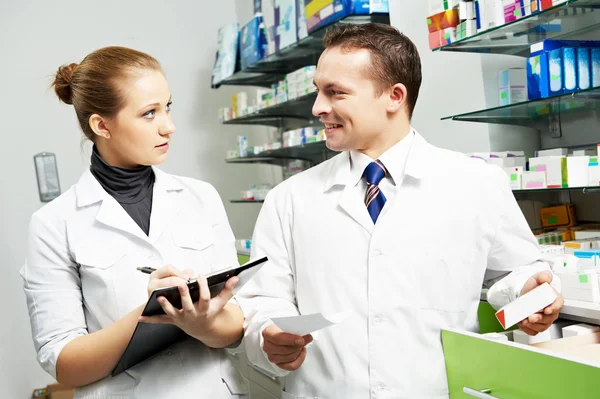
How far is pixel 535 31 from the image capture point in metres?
2.33

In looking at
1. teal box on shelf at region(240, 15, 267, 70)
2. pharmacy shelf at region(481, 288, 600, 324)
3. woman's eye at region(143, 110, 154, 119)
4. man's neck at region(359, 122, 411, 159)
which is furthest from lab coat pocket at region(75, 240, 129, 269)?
teal box on shelf at region(240, 15, 267, 70)

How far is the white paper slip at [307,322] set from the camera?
1242mm

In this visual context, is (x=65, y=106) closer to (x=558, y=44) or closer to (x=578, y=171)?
(x=558, y=44)

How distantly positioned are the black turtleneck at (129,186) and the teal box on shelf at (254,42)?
8.53 feet

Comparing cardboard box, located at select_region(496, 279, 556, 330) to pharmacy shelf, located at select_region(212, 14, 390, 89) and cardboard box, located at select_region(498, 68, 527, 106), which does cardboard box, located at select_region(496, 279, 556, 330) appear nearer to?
cardboard box, located at select_region(498, 68, 527, 106)

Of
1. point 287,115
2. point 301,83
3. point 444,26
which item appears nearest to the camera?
point 444,26

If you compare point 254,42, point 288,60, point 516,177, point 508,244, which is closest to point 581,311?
point 508,244

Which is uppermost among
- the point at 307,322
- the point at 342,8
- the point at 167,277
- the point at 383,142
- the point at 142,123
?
the point at 342,8

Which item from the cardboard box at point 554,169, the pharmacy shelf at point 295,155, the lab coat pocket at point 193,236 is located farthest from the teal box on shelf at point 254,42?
the lab coat pocket at point 193,236

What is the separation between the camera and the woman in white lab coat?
1.47 m

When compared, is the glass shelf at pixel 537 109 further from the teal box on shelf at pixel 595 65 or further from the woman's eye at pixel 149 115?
the woman's eye at pixel 149 115

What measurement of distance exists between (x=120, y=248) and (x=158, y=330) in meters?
0.25

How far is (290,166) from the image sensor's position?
444 centimetres

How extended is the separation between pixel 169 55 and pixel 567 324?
412 centimetres
